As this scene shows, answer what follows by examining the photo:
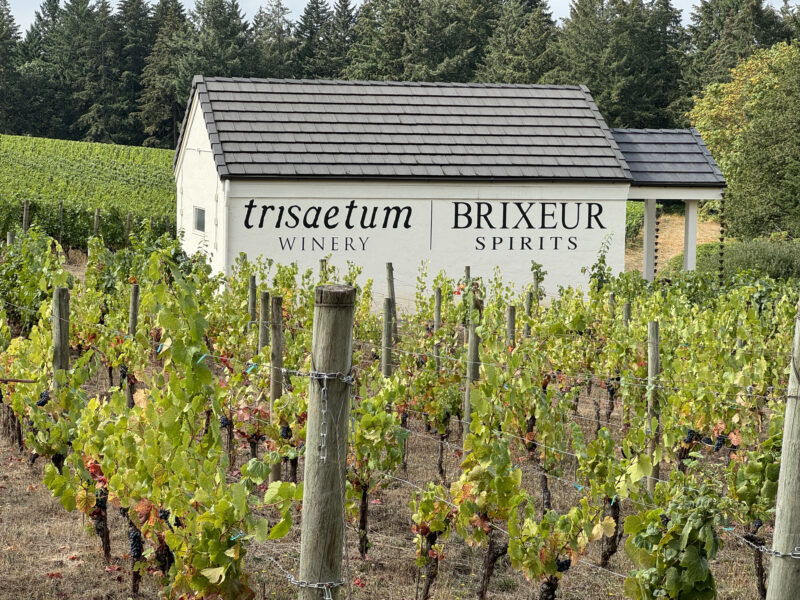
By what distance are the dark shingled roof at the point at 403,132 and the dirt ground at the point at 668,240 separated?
18.6 metres

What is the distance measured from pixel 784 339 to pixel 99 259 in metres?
10.1

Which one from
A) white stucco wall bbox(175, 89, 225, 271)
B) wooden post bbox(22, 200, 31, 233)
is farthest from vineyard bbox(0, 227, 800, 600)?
wooden post bbox(22, 200, 31, 233)

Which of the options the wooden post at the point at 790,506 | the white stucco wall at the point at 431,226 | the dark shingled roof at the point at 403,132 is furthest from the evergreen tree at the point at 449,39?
the wooden post at the point at 790,506

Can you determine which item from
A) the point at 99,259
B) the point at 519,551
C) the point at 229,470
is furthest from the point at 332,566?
the point at 99,259

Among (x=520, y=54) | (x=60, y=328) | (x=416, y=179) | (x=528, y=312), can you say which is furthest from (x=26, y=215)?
(x=520, y=54)

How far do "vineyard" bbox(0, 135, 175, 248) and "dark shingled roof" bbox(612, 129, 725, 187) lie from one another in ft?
38.1

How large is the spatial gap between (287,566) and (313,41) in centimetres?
6893

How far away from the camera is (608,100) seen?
53.1 meters

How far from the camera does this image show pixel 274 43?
228 feet

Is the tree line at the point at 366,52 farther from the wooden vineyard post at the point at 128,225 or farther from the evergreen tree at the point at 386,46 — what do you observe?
the wooden vineyard post at the point at 128,225

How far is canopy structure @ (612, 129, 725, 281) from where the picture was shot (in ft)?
61.9

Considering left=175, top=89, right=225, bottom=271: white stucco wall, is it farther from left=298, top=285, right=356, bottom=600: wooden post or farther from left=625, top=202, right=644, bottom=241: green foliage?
left=625, top=202, right=644, bottom=241: green foliage

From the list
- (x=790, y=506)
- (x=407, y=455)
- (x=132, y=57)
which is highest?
(x=132, y=57)

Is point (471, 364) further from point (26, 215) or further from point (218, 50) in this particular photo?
point (218, 50)
